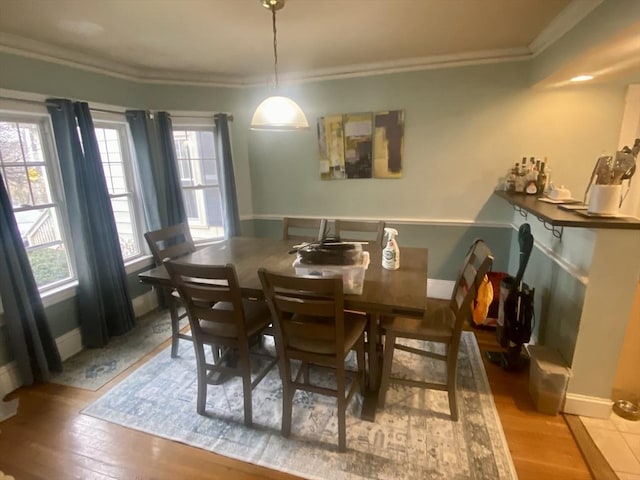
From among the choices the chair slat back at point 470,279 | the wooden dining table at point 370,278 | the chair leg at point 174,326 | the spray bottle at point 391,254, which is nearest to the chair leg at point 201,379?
the wooden dining table at point 370,278

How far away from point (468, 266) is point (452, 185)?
5.15 feet

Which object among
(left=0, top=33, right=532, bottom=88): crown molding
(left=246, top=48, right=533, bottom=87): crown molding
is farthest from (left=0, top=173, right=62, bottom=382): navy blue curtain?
(left=246, top=48, right=533, bottom=87): crown molding

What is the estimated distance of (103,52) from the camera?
2.66 meters

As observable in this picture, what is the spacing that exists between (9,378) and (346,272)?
251cm

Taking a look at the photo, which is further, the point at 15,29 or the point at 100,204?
the point at 100,204

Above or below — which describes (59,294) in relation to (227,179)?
below

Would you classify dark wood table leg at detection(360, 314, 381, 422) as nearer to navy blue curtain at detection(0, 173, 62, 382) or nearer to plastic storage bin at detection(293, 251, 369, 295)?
plastic storage bin at detection(293, 251, 369, 295)

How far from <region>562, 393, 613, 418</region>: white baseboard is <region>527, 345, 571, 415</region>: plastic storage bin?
5 cm

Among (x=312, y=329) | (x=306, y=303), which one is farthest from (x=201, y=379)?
(x=306, y=303)

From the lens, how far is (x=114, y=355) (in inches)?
106

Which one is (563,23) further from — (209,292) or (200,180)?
(200,180)

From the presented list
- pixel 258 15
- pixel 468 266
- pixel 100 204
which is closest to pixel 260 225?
pixel 100 204

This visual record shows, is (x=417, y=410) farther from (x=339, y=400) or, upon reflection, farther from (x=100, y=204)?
(x=100, y=204)

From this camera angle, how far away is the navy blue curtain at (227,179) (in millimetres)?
3572
